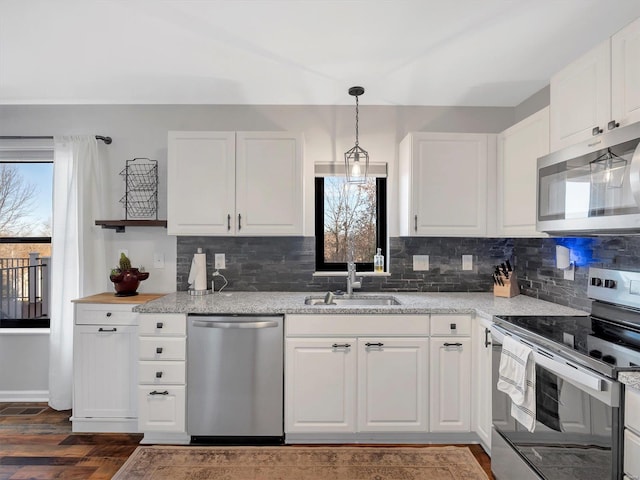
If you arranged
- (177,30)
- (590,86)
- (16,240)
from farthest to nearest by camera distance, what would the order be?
(16,240)
(177,30)
(590,86)

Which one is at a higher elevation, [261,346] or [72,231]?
[72,231]

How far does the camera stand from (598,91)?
1687mm

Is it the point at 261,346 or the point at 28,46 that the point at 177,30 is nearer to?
the point at 28,46

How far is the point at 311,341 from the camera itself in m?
2.29

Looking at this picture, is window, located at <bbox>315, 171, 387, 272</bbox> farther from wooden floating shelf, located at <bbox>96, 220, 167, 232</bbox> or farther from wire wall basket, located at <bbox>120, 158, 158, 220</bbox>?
wire wall basket, located at <bbox>120, 158, 158, 220</bbox>

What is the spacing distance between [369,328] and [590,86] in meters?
1.71

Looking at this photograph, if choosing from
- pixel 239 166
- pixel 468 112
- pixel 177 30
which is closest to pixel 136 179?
pixel 239 166

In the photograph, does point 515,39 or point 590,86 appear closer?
point 590,86

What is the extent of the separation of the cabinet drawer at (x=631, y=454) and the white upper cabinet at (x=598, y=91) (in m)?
1.20

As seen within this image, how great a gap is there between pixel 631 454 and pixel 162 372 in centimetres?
Result: 230

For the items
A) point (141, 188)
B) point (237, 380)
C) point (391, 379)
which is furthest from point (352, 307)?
point (141, 188)

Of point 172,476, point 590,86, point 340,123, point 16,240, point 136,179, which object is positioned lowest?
point 172,476

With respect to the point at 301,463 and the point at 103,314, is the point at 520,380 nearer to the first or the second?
the point at 301,463

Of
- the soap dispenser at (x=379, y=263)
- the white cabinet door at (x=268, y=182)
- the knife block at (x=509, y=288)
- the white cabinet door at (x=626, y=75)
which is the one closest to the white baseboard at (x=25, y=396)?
the white cabinet door at (x=268, y=182)
